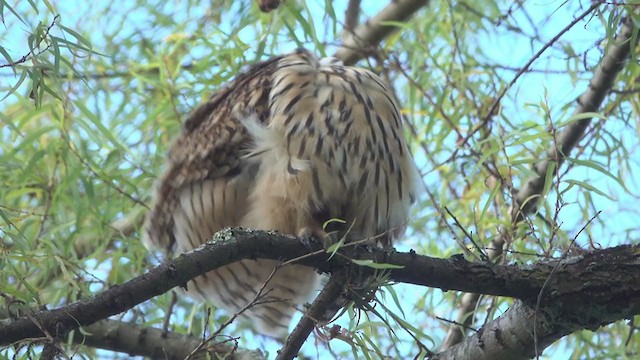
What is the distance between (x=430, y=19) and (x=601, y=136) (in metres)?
0.94

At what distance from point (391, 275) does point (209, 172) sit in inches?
29.0

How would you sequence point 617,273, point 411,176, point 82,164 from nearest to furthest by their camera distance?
point 617,273 → point 411,176 → point 82,164

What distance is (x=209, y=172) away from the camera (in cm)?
273

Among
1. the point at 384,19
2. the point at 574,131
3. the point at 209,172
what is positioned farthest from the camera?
the point at 384,19

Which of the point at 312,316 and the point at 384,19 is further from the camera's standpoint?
the point at 384,19

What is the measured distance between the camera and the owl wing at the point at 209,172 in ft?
8.84

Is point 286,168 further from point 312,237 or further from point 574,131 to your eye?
point 574,131

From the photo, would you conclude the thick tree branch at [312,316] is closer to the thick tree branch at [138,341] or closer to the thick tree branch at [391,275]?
the thick tree branch at [391,275]

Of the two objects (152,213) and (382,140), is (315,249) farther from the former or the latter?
(152,213)

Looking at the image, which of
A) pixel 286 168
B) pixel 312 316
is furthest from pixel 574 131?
pixel 312 316

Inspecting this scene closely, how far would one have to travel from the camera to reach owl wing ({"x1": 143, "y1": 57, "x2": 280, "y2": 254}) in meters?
2.69

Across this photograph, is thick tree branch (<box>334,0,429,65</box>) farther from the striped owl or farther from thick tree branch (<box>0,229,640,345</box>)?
thick tree branch (<box>0,229,640,345</box>)

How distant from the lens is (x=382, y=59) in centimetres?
392

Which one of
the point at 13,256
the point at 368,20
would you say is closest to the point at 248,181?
the point at 13,256
